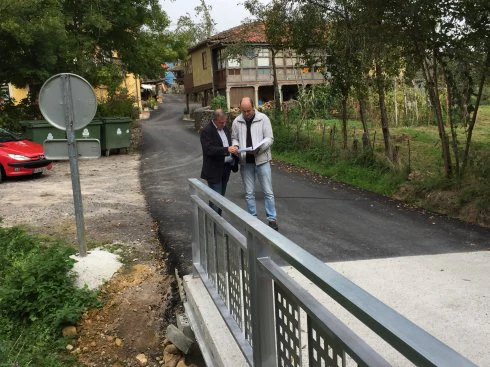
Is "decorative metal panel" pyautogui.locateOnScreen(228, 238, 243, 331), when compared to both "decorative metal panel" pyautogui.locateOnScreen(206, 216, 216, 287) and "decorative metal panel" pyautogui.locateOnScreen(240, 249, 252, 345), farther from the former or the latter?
"decorative metal panel" pyautogui.locateOnScreen(206, 216, 216, 287)

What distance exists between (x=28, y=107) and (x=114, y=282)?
16.7 meters

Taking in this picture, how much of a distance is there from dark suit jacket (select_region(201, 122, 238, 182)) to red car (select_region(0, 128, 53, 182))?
26.6 ft

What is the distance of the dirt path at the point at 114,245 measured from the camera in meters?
4.80

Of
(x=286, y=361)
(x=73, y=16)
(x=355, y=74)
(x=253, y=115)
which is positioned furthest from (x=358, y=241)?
(x=73, y=16)

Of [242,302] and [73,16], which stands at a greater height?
[73,16]

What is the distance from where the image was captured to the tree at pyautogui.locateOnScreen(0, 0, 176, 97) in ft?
52.3

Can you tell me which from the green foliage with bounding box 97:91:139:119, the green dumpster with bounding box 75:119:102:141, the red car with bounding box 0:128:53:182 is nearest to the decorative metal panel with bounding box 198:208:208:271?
the red car with bounding box 0:128:53:182

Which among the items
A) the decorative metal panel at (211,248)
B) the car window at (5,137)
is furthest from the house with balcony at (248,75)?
the decorative metal panel at (211,248)

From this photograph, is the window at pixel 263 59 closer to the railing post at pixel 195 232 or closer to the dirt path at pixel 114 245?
the dirt path at pixel 114 245

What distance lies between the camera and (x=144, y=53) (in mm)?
21266

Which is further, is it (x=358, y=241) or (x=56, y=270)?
(x=358, y=241)

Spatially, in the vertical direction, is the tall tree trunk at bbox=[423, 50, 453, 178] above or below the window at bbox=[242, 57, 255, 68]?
below

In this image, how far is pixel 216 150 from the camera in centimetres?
647

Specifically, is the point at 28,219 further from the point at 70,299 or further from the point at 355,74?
the point at 355,74
